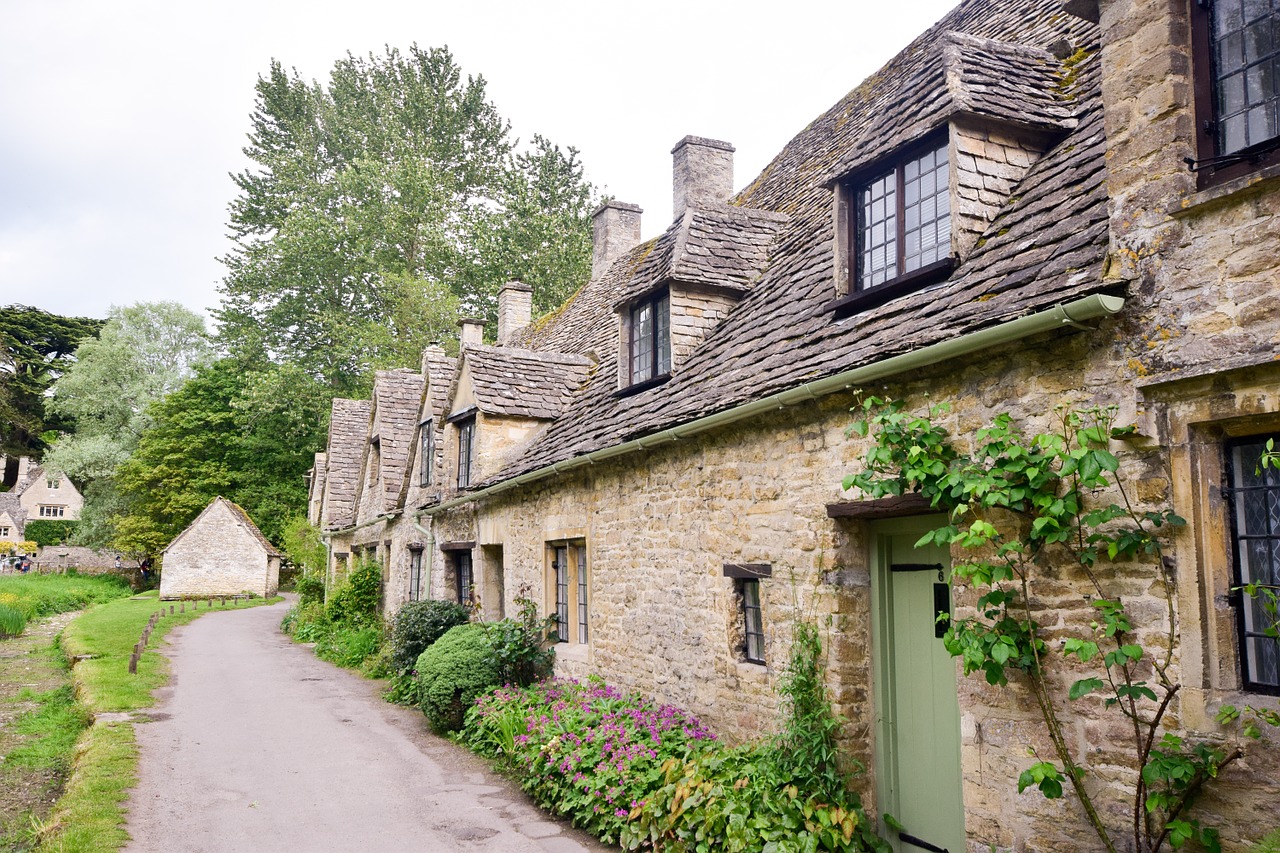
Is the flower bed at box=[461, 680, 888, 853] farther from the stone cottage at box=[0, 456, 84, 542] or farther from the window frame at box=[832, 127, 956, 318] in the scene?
the stone cottage at box=[0, 456, 84, 542]

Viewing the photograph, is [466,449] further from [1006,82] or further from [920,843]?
[1006,82]

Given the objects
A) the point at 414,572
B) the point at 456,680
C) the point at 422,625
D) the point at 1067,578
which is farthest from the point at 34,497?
the point at 1067,578

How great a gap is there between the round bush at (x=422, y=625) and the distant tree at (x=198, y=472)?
31323 mm

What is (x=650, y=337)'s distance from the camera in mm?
11352

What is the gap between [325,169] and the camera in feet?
135

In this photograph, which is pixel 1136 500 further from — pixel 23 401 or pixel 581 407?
pixel 23 401

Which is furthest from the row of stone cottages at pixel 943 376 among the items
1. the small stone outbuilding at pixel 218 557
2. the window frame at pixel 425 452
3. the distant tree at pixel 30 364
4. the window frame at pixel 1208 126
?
the distant tree at pixel 30 364

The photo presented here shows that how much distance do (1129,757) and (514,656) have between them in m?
8.97

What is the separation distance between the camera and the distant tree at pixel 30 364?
5812cm

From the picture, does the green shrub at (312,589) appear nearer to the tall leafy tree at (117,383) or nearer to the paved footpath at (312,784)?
the paved footpath at (312,784)

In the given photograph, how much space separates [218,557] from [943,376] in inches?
1753

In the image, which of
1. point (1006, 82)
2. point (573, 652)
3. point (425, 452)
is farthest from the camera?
point (425, 452)

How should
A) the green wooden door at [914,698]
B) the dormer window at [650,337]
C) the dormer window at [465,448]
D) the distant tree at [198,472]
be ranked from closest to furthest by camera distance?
the green wooden door at [914,698] → the dormer window at [650,337] → the dormer window at [465,448] → the distant tree at [198,472]

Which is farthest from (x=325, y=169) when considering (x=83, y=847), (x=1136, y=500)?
(x=1136, y=500)
